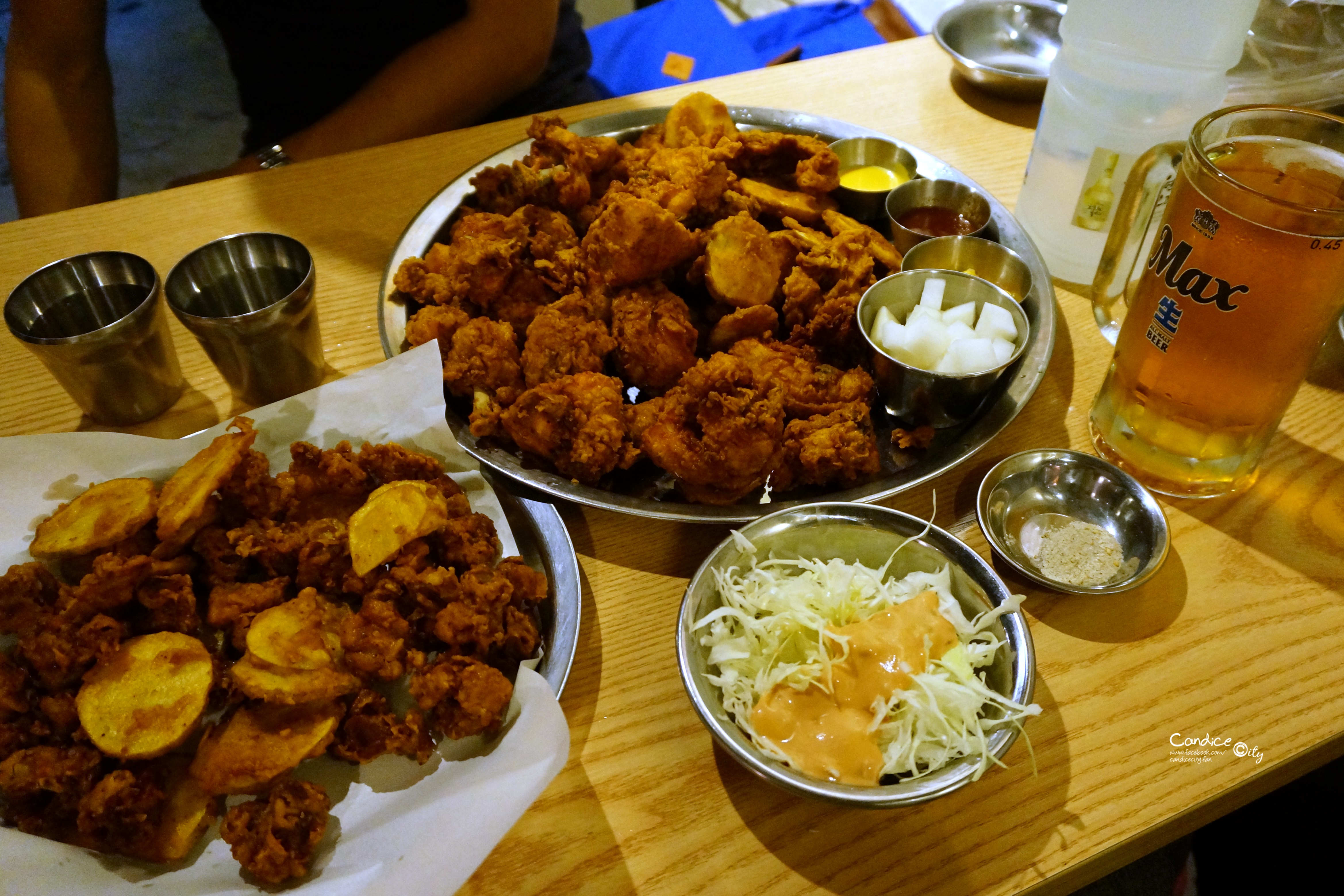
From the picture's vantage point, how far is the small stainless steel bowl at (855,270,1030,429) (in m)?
1.79

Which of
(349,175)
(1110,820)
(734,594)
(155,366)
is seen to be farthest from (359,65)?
(1110,820)

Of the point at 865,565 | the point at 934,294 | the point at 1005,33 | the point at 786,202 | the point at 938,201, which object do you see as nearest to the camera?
the point at 865,565

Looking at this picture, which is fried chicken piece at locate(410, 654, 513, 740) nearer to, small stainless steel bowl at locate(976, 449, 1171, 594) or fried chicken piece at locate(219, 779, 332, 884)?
fried chicken piece at locate(219, 779, 332, 884)

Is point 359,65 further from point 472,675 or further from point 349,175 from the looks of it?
point 472,675

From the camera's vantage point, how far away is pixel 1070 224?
228cm

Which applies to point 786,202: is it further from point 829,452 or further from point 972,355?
point 829,452

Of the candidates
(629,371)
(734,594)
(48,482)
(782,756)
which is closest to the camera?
(782,756)

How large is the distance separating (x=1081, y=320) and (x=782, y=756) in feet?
5.22

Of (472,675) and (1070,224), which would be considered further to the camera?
(1070,224)

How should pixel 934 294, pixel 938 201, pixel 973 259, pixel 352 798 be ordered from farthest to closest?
pixel 938 201 < pixel 973 259 < pixel 934 294 < pixel 352 798

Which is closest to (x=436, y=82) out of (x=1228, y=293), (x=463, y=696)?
(x=463, y=696)

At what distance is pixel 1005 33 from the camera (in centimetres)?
339

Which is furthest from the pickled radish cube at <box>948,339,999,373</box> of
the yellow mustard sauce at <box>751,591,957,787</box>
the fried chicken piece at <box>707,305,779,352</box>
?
the yellow mustard sauce at <box>751,591,957,787</box>

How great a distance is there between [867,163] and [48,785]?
2.49 meters
